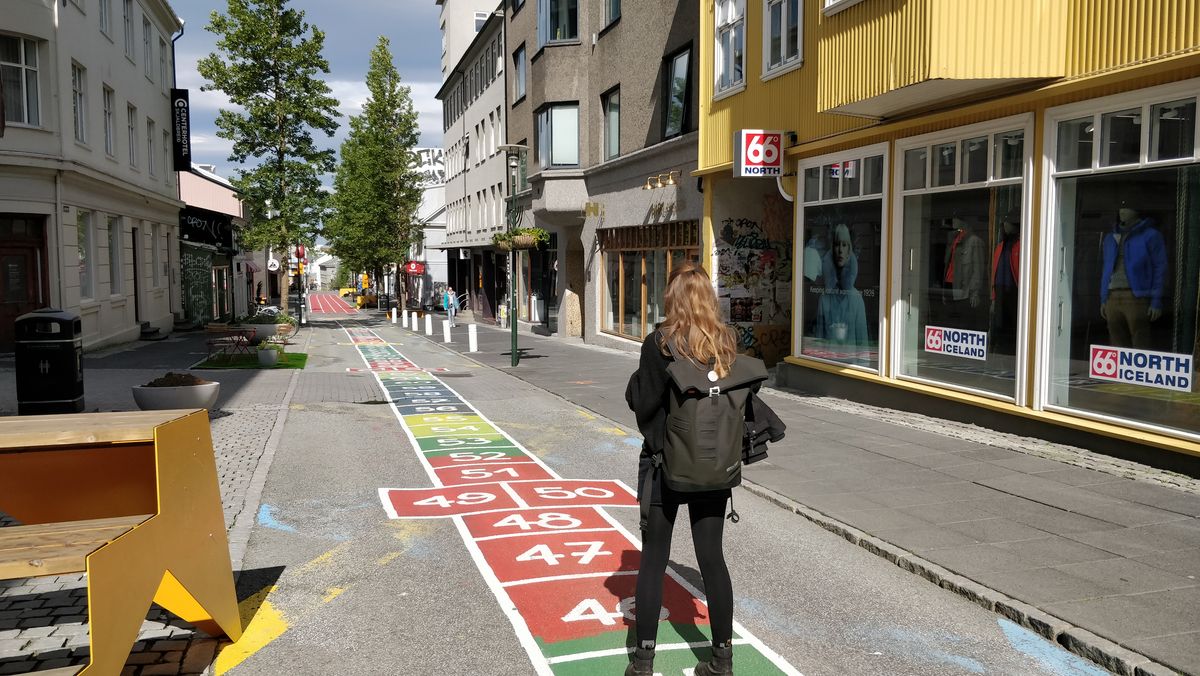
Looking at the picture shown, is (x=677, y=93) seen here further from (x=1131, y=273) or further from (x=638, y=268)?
(x=1131, y=273)

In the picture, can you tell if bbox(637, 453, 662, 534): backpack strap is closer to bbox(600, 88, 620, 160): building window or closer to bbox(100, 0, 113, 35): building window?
bbox(600, 88, 620, 160): building window

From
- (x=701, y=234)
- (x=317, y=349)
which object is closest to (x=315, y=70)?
(x=317, y=349)

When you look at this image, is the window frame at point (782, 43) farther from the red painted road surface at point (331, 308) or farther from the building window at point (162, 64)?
the red painted road surface at point (331, 308)

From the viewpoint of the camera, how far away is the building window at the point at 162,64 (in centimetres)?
3184

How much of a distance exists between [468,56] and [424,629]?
44763 mm

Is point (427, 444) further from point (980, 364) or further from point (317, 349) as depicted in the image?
point (317, 349)

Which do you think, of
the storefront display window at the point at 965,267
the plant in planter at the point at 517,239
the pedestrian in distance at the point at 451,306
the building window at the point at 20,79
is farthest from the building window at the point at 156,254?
the storefront display window at the point at 965,267

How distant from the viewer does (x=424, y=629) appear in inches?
193

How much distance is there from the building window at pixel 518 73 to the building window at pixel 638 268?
31.7 ft

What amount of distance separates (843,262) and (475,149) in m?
36.5

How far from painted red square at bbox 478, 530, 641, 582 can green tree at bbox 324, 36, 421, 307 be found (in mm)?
50857

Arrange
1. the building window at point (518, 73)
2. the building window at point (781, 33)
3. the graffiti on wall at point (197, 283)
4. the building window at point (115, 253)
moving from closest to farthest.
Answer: the building window at point (781, 33) → the building window at point (115, 253) → the building window at point (518, 73) → the graffiti on wall at point (197, 283)

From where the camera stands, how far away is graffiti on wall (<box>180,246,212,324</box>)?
1332 inches

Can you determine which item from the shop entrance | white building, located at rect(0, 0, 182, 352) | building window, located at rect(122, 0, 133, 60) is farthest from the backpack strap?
building window, located at rect(122, 0, 133, 60)
